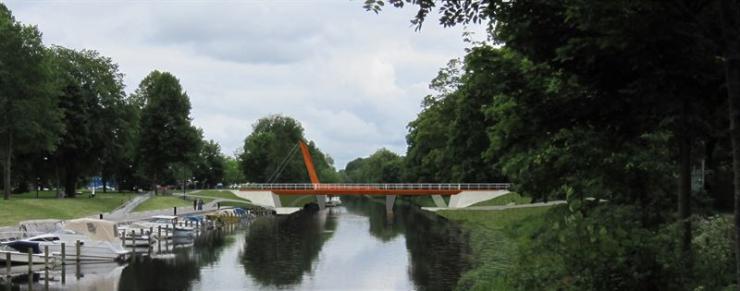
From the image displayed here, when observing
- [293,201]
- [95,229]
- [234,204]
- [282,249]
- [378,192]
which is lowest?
[282,249]

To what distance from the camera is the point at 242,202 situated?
9281 cm

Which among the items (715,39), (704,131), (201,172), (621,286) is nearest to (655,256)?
(621,286)

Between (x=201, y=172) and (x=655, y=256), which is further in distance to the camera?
(x=201, y=172)

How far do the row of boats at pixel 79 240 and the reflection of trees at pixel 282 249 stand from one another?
6247 mm

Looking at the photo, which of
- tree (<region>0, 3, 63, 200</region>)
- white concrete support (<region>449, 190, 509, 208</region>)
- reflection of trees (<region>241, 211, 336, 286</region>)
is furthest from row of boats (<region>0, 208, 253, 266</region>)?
white concrete support (<region>449, 190, 509, 208</region>)

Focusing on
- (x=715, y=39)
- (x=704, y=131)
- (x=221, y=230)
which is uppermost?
(x=715, y=39)

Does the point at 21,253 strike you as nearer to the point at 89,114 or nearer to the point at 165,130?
the point at 89,114

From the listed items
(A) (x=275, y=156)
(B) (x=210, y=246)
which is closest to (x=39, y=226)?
(B) (x=210, y=246)

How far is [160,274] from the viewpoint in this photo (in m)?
34.4

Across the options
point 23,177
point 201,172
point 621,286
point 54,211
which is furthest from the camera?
point 201,172

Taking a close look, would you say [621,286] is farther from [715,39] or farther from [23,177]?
[23,177]

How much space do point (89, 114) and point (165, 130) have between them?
618 inches

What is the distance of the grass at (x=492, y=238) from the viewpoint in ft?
81.7

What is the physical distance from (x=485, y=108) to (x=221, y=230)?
1947 inches
